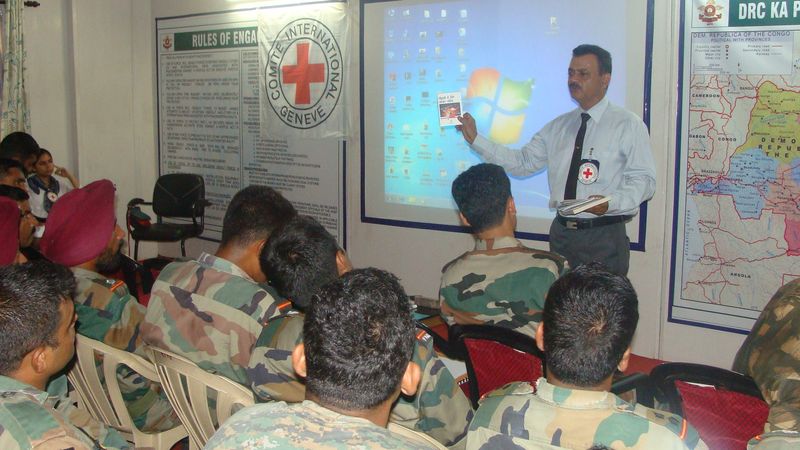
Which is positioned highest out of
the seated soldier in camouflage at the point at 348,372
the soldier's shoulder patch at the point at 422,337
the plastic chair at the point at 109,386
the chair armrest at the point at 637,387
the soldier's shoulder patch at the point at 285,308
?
the seated soldier in camouflage at the point at 348,372

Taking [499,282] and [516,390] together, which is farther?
[499,282]

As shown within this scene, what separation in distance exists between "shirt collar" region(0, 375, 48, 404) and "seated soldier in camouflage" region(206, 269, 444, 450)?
1.88 ft

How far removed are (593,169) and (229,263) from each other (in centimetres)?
238

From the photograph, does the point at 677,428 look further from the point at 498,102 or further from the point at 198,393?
the point at 498,102

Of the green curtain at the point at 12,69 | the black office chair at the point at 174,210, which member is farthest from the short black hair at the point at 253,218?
the green curtain at the point at 12,69

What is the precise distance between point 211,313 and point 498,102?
2.96 m

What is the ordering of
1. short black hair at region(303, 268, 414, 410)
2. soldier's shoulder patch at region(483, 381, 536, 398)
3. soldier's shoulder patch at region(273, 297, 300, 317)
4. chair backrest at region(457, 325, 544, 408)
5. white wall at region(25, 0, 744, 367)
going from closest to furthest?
short black hair at region(303, 268, 414, 410) → soldier's shoulder patch at region(483, 381, 536, 398) → soldier's shoulder patch at region(273, 297, 300, 317) → chair backrest at region(457, 325, 544, 408) → white wall at region(25, 0, 744, 367)

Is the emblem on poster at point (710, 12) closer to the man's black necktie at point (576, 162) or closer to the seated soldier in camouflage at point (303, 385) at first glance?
the man's black necktie at point (576, 162)

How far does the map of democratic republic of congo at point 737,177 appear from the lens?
12.2 feet

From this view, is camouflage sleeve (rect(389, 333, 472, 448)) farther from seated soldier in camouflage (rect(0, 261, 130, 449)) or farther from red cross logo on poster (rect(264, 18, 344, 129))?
red cross logo on poster (rect(264, 18, 344, 129))

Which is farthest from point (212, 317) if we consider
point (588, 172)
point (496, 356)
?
point (588, 172)

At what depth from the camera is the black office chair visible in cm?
601

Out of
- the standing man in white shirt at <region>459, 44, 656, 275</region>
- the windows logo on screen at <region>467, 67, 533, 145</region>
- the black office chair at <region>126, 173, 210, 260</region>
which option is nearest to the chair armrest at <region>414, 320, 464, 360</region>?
the standing man in white shirt at <region>459, 44, 656, 275</region>

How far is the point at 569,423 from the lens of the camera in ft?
4.59
